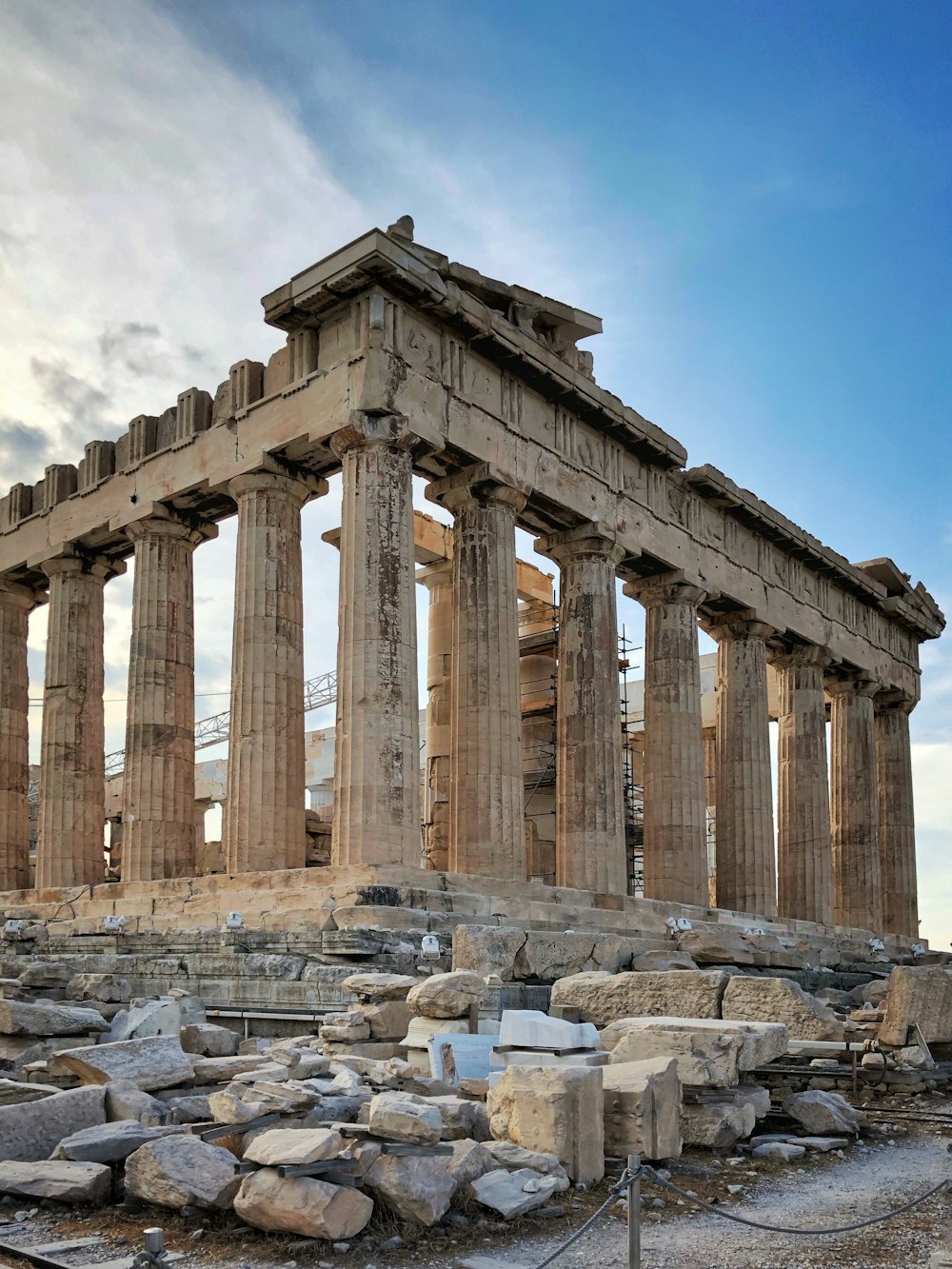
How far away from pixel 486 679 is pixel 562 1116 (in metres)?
14.1

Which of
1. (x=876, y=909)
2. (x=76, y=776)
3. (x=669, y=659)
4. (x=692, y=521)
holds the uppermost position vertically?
(x=692, y=521)

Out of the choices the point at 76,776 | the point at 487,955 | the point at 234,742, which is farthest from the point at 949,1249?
the point at 76,776

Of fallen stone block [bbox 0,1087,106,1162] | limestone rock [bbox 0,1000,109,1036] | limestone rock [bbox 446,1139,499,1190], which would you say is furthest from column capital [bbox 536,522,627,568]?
limestone rock [bbox 446,1139,499,1190]

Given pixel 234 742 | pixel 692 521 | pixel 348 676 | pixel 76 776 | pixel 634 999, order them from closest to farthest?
pixel 634 999 < pixel 348 676 < pixel 234 742 < pixel 76 776 < pixel 692 521

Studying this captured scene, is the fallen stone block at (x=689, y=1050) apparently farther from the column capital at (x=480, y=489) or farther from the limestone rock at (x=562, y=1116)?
the column capital at (x=480, y=489)

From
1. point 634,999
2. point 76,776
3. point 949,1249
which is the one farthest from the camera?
point 76,776

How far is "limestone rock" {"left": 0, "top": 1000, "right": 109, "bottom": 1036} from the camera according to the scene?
12.7 m

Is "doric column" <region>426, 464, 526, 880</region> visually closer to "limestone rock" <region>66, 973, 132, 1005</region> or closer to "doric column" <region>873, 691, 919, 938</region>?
"limestone rock" <region>66, 973, 132, 1005</region>

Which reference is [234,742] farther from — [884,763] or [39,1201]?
[884,763]

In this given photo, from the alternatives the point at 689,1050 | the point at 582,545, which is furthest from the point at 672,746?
the point at 689,1050

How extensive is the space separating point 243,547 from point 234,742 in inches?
133

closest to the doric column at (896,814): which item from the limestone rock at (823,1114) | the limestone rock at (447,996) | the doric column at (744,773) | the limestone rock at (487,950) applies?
the doric column at (744,773)

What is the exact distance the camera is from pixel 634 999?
13.1 m

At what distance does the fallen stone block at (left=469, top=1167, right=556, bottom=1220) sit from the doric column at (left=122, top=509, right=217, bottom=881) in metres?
16.8
